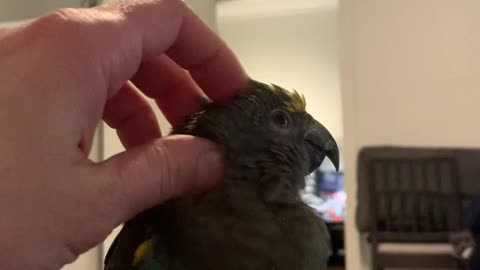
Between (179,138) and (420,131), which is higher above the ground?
(179,138)

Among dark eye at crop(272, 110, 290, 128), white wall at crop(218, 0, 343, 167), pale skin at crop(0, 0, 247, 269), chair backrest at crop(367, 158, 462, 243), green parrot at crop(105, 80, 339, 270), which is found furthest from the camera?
white wall at crop(218, 0, 343, 167)

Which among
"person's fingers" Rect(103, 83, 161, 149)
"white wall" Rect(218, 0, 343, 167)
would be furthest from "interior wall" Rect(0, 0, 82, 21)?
"white wall" Rect(218, 0, 343, 167)

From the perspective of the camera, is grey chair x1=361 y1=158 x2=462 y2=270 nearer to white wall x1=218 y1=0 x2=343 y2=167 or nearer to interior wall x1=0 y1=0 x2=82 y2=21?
white wall x1=218 y1=0 x2=343 y2=167

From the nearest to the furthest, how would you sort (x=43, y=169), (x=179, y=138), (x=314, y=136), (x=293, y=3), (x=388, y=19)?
1. (x=43, y=169)
2. (x=179, y=138)
3. (x=314, y=136)
4. (x=388, y=19)
5. (x=293, y=3)

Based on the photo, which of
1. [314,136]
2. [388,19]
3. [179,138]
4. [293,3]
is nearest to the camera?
A: [179,138]

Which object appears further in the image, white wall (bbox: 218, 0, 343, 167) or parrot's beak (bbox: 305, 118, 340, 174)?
white wall (bbox: 218, 0, 343, 167)

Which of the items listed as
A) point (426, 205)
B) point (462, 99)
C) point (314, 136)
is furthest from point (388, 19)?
point (314, 136)

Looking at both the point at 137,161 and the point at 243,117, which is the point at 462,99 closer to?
the point at 243,117
